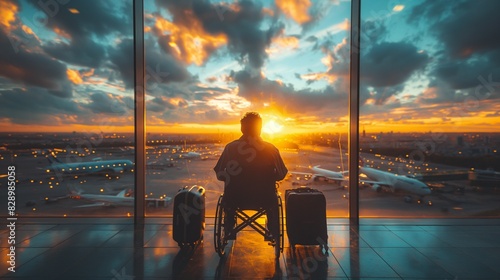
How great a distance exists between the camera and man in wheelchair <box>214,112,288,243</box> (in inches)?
78.7

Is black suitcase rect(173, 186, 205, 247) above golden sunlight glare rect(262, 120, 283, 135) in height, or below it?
below

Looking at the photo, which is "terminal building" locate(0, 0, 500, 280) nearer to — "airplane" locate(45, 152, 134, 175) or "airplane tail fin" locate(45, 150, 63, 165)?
"airplane tail fin" locate(45, 150, 63, 165)

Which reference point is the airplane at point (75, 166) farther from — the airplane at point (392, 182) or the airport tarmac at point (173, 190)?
the airplane at point (392, 182)

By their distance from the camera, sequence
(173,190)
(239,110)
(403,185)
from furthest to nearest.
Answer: (403,185), (173,190), (239,110)

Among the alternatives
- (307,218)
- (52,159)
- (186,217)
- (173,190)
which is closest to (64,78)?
(186,217)

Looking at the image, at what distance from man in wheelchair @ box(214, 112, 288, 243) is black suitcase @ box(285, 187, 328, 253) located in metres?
0.24

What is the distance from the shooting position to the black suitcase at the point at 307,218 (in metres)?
2.24

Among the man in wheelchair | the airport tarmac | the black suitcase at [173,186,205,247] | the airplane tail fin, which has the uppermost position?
the man in wheelchair

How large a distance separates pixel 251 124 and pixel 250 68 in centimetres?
208

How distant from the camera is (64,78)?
4.62 meters

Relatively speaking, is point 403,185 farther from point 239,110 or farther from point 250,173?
point 250,173

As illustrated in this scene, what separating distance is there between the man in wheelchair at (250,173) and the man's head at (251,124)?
8 cm

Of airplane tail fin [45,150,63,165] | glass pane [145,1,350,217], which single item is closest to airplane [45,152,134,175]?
airplane tail fin [45,150,63,165]

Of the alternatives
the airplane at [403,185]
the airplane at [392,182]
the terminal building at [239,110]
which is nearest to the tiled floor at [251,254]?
the terminal building at [239,110]
